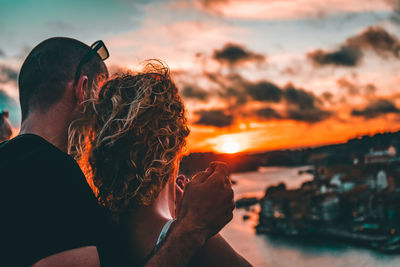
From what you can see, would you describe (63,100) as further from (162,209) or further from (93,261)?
(93,261)

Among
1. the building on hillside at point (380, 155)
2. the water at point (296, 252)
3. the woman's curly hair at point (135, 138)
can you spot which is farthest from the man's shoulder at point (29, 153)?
the building on hillside at point (380, 155)

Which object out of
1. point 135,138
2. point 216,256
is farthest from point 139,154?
point 216,256

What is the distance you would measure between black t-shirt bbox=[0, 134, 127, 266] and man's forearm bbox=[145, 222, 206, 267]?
0.15 meters

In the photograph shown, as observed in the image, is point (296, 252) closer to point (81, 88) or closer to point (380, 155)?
point (380, 155)

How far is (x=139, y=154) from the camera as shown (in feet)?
4.31

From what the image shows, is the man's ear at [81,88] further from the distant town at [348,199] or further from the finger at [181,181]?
the distant town at [348,199]

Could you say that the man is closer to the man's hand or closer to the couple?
the couple

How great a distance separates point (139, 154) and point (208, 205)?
33 cm

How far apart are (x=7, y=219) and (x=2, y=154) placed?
0.25 meters

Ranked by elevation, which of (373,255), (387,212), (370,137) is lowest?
(373,255)

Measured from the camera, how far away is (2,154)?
114 centimetres

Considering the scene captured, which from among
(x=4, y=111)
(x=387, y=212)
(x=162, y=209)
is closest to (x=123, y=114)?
→ (x=162, y=209)

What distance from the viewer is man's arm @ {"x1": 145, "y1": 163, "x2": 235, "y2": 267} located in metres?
1.10

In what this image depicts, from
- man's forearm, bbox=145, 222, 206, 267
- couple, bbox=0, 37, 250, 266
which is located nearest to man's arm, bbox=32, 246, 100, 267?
couple, bbox=0, 37, 250, 266
